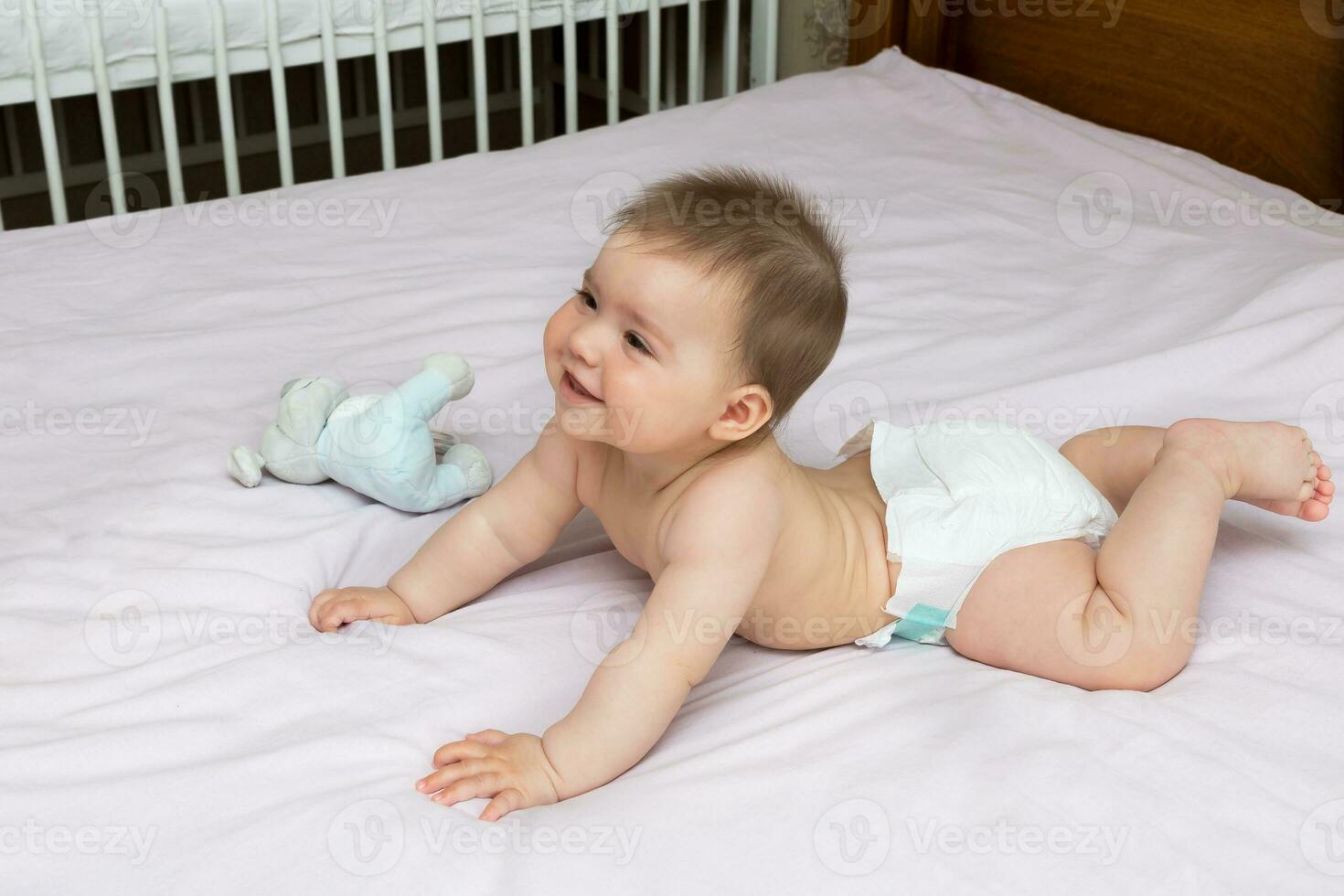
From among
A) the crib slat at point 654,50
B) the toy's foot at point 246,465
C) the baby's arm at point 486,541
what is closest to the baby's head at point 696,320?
the baby's arm at point 486,541

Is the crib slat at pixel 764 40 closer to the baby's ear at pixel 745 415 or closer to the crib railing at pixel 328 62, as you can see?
the crib railing at pixel 328 62

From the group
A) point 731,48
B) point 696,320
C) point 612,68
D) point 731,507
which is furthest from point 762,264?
point 731,48

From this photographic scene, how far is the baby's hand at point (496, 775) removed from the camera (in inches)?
30.0

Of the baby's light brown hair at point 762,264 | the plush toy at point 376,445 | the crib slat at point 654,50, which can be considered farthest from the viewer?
the crib slat at point 654,50

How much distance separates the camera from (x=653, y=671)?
0.81 meters

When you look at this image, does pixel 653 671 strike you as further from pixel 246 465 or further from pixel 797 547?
pixel 246 465

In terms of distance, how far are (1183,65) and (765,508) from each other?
129cm

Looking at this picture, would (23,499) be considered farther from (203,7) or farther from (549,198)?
(203,7)

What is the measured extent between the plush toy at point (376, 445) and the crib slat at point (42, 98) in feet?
3.02

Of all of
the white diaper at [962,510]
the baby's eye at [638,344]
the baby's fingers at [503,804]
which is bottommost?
the baby's fingers at [503,804]

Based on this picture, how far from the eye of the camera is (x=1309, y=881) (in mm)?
697

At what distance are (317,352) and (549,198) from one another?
0.47 m

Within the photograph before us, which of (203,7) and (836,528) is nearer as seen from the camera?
(836,528)

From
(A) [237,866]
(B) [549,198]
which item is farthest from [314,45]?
(A) [237,866]
